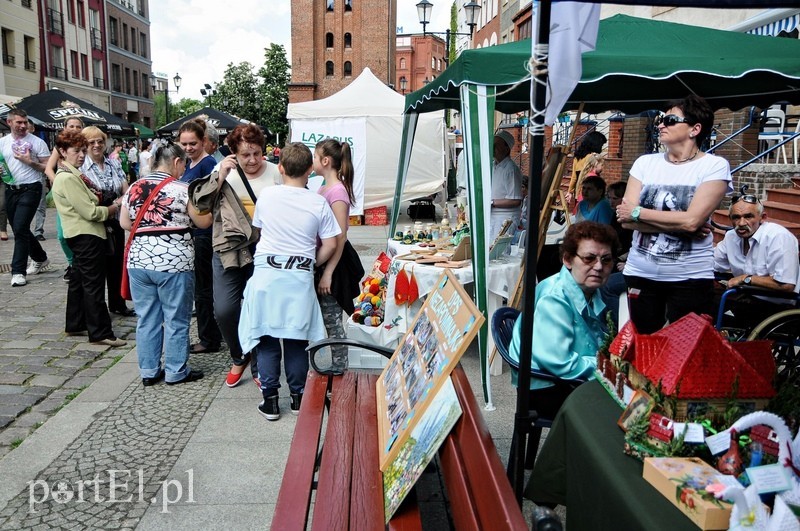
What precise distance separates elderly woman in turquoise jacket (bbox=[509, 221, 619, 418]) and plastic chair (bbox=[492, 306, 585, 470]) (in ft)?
0.10

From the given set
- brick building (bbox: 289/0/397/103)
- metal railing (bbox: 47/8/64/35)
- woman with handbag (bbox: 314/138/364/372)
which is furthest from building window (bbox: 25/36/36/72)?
woman with handbag (bbox: 314/138/364/372)

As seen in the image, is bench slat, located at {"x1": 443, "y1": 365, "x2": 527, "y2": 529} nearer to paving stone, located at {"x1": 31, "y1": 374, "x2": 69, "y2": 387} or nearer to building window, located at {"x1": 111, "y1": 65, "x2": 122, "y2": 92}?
paving stone, located at {"x1": 31, "y1": 374, "x2": 69, "y2": 387}

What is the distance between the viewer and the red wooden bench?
188 cm

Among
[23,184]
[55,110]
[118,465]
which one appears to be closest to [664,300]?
[118,465]

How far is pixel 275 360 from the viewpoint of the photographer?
427cm

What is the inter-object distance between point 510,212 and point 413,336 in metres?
4.30

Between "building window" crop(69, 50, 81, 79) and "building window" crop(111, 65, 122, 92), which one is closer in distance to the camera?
"building window" crop(69, 50, 81, 79)

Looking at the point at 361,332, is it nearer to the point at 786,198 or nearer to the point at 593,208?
the point at 593,208

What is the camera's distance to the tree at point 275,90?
4062cm

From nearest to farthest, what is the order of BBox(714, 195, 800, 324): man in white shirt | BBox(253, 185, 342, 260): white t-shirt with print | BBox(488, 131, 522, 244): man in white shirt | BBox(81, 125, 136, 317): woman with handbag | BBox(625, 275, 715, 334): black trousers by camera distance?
BBox(625, 275, 715, 334): black trousers → BBox(253, 185, 342, 260): white t-shirt with print → BBox(714, 195, 800, 324): man in white shirt → BBox(81, 125, 136, 317): woman with handbag → BBox(488, 131, 522, 244): man in white shirt

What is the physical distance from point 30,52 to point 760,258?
124 feet

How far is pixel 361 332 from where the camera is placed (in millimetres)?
5602

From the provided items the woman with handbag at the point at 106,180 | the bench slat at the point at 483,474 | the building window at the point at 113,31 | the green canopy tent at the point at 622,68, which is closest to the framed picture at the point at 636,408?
the bench slat at the point at 483,474

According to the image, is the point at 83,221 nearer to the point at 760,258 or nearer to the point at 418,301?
the point at 418,301
